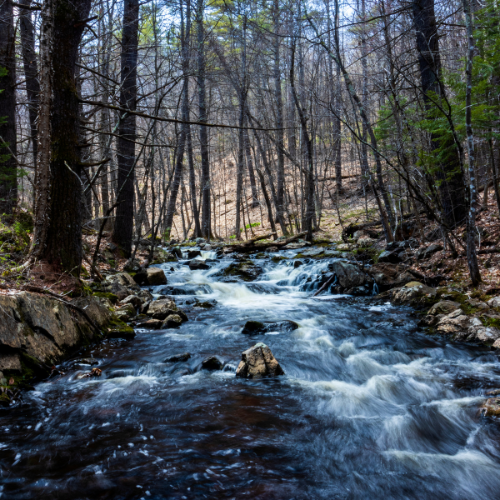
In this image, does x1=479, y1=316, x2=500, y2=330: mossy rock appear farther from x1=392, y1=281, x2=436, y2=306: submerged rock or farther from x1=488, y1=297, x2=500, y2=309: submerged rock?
x1=392, y1=281, x2=436, y2=306: submerged rock

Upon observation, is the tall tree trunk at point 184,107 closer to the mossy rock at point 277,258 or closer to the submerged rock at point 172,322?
the submerged rock at point 172,322

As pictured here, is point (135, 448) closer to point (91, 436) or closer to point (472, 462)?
point (91, 436)

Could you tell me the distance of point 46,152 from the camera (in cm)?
545

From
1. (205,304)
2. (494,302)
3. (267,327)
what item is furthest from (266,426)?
(205,304)

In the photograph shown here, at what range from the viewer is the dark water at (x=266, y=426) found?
2.85 metres

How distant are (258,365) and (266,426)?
50.8 inches

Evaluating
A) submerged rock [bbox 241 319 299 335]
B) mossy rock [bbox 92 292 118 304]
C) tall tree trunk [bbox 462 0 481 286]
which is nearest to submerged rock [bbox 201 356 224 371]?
submerged rock [bbox 241 319 299 335]

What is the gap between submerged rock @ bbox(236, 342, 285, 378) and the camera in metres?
4.89

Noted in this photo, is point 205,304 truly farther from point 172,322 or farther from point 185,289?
point 172,322

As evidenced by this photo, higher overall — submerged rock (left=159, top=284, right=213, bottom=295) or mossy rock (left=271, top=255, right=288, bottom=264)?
mossy rock (left=271, top=255, right=288, bottom=264)

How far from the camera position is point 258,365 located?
495cm

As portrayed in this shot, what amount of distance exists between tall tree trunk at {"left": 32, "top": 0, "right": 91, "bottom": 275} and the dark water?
1.89 meters

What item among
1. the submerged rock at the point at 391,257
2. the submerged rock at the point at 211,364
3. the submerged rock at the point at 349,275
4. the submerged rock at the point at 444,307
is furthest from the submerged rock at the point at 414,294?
the submerged rock at the point at 211,364

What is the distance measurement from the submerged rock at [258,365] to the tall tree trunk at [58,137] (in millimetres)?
3025
